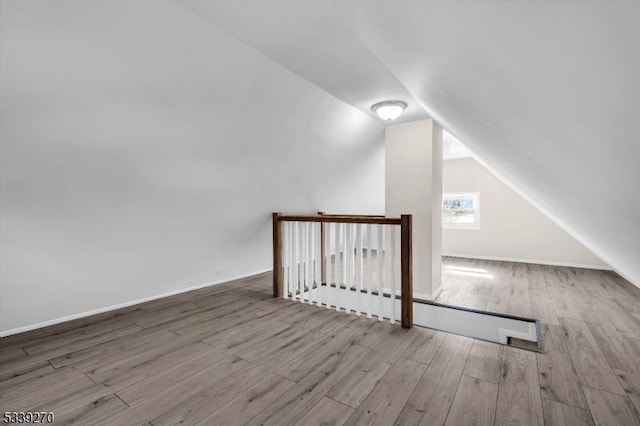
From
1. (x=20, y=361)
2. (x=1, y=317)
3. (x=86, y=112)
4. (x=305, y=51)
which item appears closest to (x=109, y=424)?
(x=20, y=361)

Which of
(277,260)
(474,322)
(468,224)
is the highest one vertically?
(468,224)

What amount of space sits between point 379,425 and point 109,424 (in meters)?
1.24

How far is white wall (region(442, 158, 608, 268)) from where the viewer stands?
5.47 m

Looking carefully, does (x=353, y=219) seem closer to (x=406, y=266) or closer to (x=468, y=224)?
(x=406, y=266)

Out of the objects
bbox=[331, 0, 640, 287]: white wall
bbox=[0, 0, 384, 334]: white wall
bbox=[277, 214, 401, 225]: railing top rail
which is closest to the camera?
bbox=[331, 0, 640, 287]: white wall

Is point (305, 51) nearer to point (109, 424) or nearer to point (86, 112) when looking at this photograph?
point (86, 112)

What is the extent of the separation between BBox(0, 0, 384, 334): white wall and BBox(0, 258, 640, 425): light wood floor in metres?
0.51

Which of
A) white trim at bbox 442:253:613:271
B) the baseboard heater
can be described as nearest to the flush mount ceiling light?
the baseboard heater

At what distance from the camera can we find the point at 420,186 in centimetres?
369

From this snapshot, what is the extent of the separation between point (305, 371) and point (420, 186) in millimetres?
2705

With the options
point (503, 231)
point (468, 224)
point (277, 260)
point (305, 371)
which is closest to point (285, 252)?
point (277, 260)

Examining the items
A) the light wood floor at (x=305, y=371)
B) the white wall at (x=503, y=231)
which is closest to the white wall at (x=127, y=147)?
the light wood floor at (x=305, y=371)

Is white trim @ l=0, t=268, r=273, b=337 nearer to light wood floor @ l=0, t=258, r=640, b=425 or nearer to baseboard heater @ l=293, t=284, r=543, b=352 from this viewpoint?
light wood floor @ l=0, t=258, r=640, b=425

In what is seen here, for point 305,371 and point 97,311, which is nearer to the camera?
point 305,371
